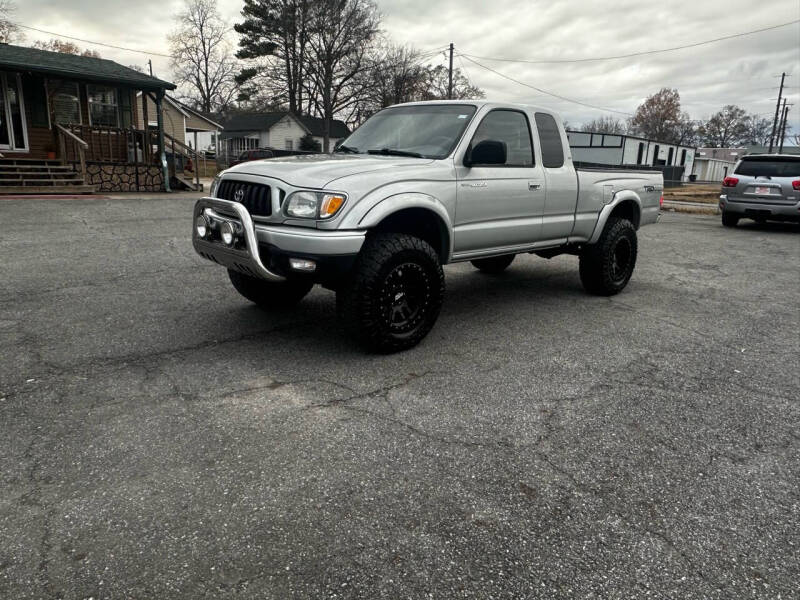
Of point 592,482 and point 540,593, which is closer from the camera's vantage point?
point 540,593

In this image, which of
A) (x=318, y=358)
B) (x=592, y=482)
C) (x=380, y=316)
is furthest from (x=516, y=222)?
(x=592, y=482)

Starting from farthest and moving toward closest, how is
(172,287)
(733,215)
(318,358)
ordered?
1. (733,215)
2. (172,287)
3. (318,358)

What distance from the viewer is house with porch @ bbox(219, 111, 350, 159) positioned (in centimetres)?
5266

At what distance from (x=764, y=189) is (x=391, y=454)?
43.7 ft

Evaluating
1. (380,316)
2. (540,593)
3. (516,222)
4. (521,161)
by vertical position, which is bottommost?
(540,593)

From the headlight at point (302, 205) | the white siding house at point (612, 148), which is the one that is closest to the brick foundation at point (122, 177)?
the headlight at point (302, 205)

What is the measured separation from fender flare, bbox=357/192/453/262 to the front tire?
0.22 metres

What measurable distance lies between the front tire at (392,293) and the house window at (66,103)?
55.0ft

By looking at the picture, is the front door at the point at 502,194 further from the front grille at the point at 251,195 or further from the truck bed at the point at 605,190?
the front grille at the point at 251,195

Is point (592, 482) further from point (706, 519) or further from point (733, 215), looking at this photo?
point (733, 215)

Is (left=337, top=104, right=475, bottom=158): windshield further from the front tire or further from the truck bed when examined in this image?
the truck bed

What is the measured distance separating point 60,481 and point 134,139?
16514 mm

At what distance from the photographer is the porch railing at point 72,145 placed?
→ 15.0 metres

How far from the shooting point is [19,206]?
1179cm
